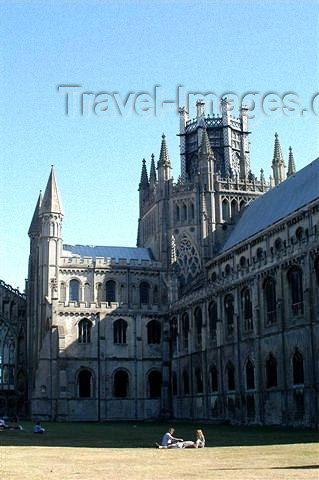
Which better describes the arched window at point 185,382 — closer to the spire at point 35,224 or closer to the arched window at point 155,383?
the arched window at point 155,383

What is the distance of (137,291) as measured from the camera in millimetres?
84938

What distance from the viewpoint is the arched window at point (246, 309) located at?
197ft

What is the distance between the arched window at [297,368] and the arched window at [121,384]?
96.1 ft

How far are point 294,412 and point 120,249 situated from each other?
43375mm

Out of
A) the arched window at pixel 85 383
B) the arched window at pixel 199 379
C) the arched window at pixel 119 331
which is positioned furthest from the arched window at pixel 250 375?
the arched window at pixel 85 383

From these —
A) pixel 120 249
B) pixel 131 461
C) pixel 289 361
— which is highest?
pixel 120 249

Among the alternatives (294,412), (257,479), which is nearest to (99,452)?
(257,479)

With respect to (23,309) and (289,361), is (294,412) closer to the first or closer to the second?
(289,361)

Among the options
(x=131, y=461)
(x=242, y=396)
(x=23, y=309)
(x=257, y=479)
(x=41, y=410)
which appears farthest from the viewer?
(x=23, y=309)

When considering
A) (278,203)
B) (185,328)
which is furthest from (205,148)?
(185,328)

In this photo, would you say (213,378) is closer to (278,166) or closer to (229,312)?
(229,312)

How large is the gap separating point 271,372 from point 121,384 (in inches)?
1027

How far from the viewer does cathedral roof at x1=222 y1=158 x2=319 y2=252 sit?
65.7 meters

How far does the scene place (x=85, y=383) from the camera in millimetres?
76688
